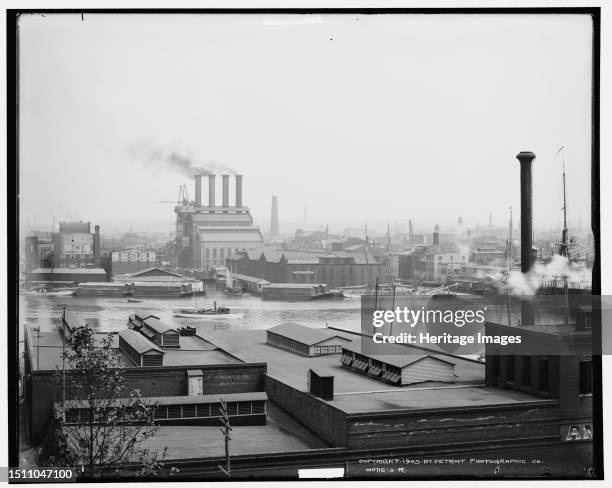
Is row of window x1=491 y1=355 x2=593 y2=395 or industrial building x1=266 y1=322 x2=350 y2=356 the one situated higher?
industrial building x1=266 y1=322 x2=350 y2=356

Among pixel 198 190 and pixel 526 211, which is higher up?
pixel 198 190

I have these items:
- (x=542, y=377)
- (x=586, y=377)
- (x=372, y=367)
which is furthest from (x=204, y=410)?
(x=586, y=377)

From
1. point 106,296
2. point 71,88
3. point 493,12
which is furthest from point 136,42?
point 493,12

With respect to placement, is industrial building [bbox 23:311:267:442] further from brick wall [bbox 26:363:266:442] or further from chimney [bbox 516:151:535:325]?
chimney [bbox 516:151:535:325]

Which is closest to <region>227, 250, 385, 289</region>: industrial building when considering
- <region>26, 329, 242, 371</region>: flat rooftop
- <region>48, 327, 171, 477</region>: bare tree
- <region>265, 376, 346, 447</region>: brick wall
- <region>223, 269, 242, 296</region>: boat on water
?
<region>223, 269, 242, 296</region>: boat on water

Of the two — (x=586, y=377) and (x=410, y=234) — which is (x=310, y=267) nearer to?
(x=410, y=234)

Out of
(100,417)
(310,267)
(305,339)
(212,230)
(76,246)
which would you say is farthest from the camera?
(305,339)

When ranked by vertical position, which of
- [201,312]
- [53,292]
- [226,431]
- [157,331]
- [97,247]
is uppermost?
[97,247]
